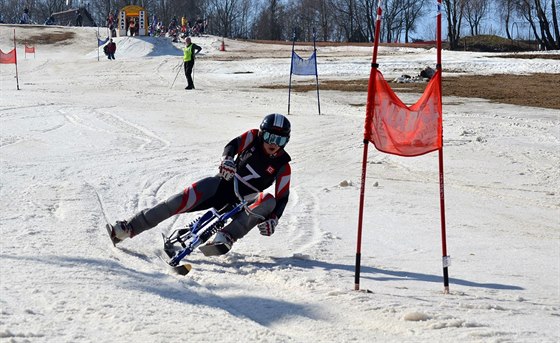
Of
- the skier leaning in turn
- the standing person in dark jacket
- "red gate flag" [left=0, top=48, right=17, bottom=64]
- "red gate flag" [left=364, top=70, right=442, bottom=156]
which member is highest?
the standing person in dark jacket

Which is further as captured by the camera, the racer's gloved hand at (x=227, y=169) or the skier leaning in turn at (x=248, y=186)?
the skier leaning in turn at (x=248, y=186)

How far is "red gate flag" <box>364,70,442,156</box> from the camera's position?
6.56 meters

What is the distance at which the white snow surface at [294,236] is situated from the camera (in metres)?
5.38

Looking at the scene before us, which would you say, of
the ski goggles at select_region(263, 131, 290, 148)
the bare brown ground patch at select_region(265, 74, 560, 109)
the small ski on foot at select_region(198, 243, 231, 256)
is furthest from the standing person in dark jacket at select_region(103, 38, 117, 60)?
the small ski on foot at select_region(198, 243, 231, 256)

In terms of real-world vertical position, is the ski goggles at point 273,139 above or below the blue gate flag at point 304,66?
below

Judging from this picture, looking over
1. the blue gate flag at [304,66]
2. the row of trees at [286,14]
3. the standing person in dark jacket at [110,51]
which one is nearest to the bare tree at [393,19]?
the row of trees at [286,14]

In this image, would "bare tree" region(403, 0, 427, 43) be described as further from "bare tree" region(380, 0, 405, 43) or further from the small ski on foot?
the small ski on foot

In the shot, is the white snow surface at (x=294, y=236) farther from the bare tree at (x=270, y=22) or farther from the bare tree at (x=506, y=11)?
the bare tree at (x=270, y=22)

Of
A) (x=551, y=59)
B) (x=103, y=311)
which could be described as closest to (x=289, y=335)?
(x=103, y=311)

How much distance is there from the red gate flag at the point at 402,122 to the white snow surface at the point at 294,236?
119 cm

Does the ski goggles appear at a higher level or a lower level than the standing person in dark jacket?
lower

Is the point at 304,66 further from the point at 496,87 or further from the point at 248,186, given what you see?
the point at 248,186

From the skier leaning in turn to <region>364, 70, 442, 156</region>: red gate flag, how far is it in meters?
1.20

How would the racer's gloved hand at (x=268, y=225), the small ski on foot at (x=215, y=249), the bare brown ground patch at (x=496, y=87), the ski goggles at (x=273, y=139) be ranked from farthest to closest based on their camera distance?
the bare brown ground patch at (x=496, y=87), the ski goggles at (x=273, y=139), the racer's gloved hand at (x=268, y=225), the small ski on foot at (x=215, y=249)
